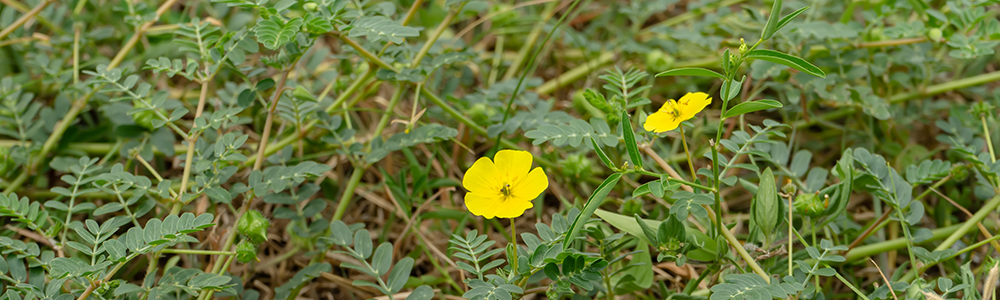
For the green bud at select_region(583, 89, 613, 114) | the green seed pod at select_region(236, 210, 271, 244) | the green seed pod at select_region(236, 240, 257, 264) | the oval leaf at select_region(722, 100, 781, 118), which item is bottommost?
the green seed pod at select_region(236, 240, 257, 264)

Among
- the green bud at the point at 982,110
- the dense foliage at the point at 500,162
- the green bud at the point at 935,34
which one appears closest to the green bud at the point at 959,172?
the dense foliage at the point at 500,162

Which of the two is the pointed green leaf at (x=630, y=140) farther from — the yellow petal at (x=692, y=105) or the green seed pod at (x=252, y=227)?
the green seed pod at (x=252, y=227)

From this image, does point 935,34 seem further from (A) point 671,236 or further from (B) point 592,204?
(B) point 592,204

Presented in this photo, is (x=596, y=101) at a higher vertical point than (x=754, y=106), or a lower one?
lower

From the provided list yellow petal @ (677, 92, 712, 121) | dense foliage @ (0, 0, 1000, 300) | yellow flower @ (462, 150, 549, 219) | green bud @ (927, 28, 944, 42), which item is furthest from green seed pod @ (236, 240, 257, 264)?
green bud @ (927, 28, 944, 42)

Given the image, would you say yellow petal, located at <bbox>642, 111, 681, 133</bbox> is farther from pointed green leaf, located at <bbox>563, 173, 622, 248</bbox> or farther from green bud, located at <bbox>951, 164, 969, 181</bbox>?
green bud, located at <bbox>951, 164, 969, 181</bbox>

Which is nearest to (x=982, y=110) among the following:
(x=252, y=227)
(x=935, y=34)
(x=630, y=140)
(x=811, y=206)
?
(x=935, y=34)
